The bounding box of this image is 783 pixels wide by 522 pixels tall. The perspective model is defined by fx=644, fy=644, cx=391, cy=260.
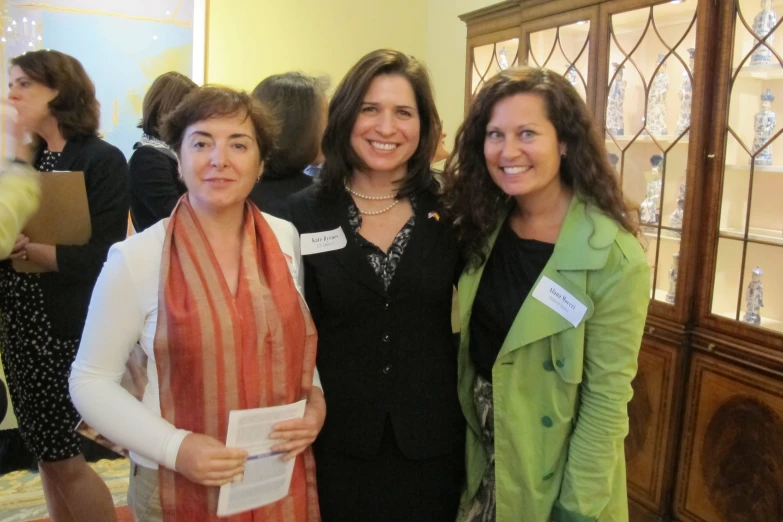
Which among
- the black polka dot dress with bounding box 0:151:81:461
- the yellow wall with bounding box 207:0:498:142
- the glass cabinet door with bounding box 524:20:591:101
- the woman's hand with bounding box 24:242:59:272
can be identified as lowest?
the black polka dot dress with bounding box 0:151:81:461

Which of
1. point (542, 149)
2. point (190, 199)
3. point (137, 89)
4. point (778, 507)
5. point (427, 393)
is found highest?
point (137, 89)

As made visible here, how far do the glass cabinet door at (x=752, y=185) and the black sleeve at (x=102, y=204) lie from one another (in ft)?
6.71

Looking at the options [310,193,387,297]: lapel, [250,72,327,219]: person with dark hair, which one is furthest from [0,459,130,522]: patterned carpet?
[310,193,387,297]: lapel

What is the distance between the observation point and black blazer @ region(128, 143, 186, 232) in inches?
84.0

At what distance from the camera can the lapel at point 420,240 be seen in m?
1.43

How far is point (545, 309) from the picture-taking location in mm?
1355

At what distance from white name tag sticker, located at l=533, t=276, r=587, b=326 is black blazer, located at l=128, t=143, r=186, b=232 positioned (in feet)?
4.29

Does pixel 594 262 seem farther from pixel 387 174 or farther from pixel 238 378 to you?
pixel 238 378

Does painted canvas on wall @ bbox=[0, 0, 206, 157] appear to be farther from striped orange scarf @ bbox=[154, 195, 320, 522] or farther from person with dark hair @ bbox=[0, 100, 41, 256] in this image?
striped orange scarf @ bbox=[154, 195, 320, 522]

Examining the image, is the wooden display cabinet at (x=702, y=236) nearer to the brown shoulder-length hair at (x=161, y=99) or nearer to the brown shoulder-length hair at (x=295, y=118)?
the brown shoulder-length hair at (x=295, y=118)

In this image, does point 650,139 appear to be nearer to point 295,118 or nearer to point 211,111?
point 295,118

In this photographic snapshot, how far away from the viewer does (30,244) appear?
1.91 meters

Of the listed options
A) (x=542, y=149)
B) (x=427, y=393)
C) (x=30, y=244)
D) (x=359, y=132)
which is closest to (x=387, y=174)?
(x=359, y=132)

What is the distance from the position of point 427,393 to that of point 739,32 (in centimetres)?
170
